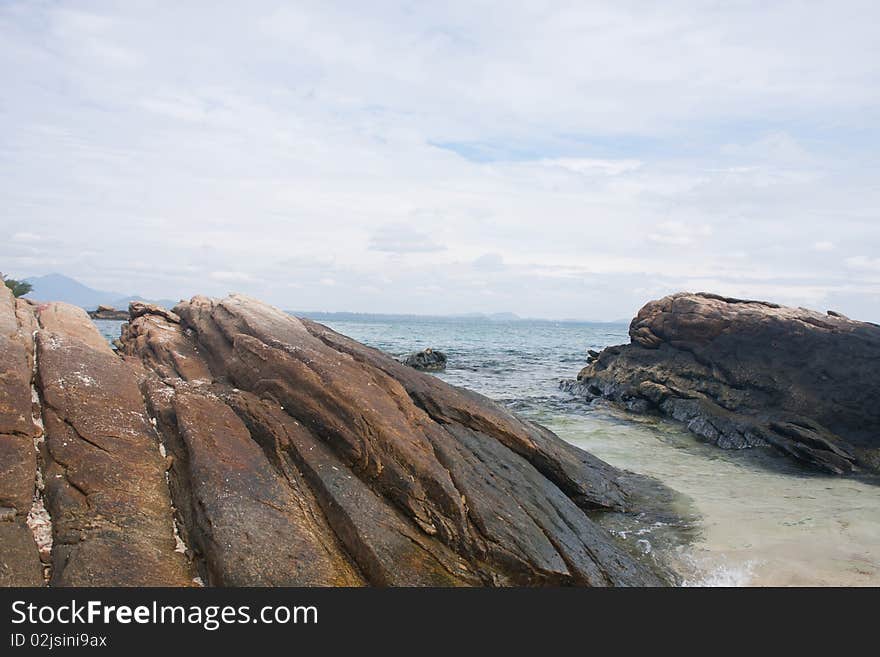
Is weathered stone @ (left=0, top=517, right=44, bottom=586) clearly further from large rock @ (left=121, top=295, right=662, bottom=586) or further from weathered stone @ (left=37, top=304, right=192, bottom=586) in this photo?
large rock @ (left=121, top=295, right=662, bottom=586)

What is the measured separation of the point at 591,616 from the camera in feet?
21.7

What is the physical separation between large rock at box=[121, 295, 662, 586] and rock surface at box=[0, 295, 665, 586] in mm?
30

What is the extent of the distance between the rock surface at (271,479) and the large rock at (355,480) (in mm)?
30

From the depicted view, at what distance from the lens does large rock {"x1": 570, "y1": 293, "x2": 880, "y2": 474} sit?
60.7 ft

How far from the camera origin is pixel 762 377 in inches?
842

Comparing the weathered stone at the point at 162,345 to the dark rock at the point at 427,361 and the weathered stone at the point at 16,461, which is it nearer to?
the weathered stone at the point at 16,461

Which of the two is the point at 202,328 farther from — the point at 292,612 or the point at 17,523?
the point at 292,612

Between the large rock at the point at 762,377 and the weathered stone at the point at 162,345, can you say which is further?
the large rock at the point at 762,377

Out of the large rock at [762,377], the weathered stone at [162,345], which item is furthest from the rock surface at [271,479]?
the large rock at [762,377]

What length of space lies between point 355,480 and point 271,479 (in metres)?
1.17

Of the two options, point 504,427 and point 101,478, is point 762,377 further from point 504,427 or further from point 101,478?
point 101,478

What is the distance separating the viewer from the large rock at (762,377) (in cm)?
1852

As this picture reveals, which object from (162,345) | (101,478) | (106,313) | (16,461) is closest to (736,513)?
(101,478)

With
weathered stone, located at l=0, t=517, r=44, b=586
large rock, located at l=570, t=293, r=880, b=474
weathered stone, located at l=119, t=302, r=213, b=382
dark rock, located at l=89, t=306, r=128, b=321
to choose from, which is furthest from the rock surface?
dark rock, located at l=89, t=306, r=128, b=321
